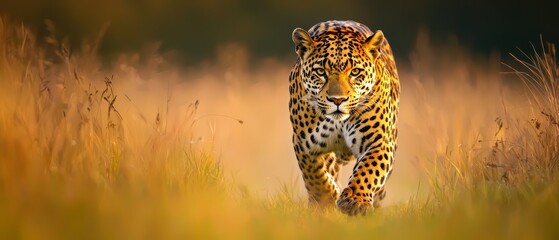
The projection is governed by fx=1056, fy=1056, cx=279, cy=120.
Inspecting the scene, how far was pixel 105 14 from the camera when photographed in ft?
101

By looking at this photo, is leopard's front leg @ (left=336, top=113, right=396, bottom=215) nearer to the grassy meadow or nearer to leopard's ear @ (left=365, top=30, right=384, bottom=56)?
the grassy meadow

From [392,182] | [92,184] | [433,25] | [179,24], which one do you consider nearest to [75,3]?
[179,24]

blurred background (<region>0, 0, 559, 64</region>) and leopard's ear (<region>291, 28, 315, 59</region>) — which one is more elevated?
blurred background (<region>0, 0, 559, 64</region>)

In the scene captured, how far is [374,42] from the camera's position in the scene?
7.32 metres

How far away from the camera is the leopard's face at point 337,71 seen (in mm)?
6934

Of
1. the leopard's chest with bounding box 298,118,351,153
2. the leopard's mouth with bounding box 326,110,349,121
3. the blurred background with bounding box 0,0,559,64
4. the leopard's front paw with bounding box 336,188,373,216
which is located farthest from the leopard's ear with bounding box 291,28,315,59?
the blurred background with bounding box 0,0,559,64

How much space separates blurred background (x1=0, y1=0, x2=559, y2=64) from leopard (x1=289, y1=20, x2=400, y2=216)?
19436mm

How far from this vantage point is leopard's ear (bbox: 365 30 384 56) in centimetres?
728

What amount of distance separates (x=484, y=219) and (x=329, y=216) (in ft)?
4.81

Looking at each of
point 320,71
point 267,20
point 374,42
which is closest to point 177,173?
point 320,71

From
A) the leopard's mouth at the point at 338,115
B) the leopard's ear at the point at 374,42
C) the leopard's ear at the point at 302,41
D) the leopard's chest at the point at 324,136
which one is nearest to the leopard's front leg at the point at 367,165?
the leopard's chest at the point at 324,136

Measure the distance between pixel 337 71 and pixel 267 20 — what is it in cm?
2506

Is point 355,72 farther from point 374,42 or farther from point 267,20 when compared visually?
point 267,20

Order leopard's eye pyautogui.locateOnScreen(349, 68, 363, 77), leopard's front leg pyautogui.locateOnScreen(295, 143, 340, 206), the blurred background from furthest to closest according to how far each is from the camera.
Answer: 1. the blurred background
2. leopard's front leg pyautogui.locateOnScreen(295, 143, 340, 206)
3. leopard's eye pyautogui.locateOnScreen(349, 68, 363, 77)
